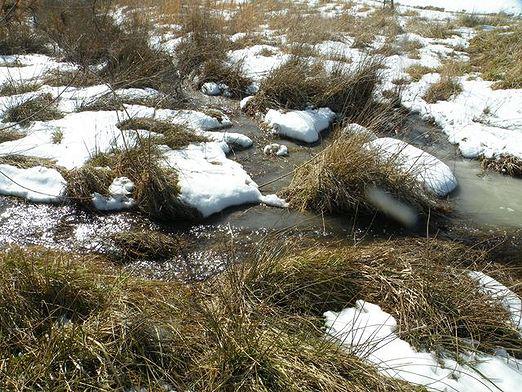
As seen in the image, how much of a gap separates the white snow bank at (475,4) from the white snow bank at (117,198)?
14.4 m

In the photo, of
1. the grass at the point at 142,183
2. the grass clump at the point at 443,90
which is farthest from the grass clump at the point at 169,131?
the grass clump at the point at 443,90

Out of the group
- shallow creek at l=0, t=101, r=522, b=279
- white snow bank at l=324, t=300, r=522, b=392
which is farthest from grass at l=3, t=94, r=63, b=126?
white snow bank at l=324, t=300, r=522, b=392

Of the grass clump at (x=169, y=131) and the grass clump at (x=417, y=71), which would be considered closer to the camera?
the grass clump at (x=169, y=131)

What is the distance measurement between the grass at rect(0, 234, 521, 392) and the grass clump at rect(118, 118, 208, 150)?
81.6 inches

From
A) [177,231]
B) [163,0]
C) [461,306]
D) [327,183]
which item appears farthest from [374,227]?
[163,0]

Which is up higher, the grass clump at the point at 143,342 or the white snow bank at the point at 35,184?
the grass clump at the point at 143,342

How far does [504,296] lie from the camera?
2.53m

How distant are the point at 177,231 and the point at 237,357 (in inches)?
69.9

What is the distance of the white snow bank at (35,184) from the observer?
371 centimetres

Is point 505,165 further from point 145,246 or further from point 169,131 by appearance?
point 145,246

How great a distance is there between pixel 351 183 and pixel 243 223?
3.47ft

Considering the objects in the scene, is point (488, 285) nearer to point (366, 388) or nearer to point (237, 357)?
point (366, 388)

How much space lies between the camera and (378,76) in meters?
6.17

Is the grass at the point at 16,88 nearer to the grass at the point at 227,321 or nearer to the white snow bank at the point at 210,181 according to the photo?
the white snow bank at the point at 210,181
